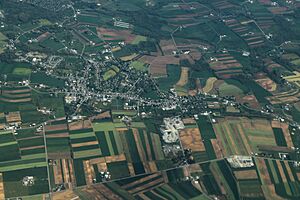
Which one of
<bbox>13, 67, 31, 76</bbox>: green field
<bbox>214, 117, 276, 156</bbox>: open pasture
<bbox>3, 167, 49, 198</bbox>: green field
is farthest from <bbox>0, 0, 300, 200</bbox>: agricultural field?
<bbox>13, 67, 31, 76</bbox>: green field

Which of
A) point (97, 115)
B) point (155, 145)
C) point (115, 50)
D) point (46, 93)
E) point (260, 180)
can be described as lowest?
point (260, 180)

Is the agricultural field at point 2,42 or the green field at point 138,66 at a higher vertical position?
the agricultural field at point 2,42

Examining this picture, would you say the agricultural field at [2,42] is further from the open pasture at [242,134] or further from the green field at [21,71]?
the open pasture at [242,134]

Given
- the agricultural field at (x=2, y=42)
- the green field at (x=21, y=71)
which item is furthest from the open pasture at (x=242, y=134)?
the agricultural field at (x=2, y=42)

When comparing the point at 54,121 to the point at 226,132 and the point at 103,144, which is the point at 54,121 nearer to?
the point at 103,144

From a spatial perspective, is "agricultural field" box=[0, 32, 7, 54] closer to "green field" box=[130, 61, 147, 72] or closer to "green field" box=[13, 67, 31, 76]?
"green field" box=[13, 67, 31, 76]

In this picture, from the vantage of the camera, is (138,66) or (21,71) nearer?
(21,71)

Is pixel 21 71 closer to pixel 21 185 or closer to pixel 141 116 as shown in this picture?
pixel 141 116

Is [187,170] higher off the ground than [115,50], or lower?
lower

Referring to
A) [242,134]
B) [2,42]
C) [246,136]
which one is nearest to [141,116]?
[242,134]

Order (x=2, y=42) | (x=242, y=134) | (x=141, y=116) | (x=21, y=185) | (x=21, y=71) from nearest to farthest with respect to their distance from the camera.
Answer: (x=21, y=185), (x=242, y=134), (x=141, y=116), (x=21, y=71), (x=2, y=42)

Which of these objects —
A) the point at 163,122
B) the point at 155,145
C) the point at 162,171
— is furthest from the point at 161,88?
the point at 162,171
